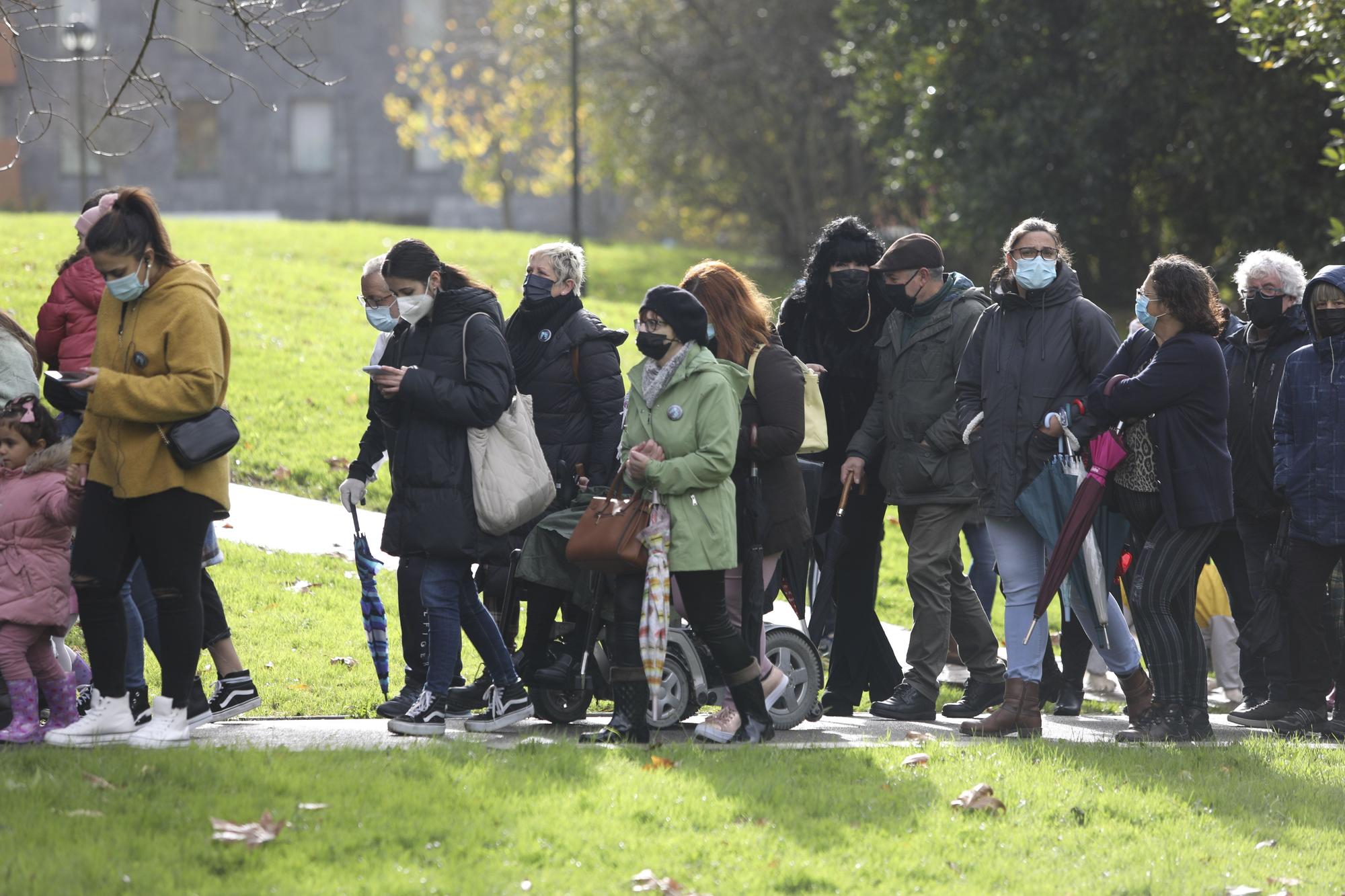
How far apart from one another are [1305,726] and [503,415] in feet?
13.8

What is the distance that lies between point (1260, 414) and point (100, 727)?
225 inches

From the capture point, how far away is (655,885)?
495 cm

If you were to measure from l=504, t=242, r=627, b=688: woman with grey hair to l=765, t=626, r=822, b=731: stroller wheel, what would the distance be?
107 centimetres

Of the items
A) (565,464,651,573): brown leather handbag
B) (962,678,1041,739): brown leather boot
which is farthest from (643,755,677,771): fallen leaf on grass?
(962,678,1041,739): brown leather boot

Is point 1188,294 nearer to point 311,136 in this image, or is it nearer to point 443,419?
point 443,419

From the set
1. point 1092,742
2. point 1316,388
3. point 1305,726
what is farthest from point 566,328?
point 1305,726

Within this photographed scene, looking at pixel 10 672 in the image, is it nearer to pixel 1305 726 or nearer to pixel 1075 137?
pixel 1305 726

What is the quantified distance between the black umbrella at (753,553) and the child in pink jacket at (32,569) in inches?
107

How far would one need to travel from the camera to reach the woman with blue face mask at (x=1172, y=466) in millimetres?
7137

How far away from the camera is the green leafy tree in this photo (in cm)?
1930

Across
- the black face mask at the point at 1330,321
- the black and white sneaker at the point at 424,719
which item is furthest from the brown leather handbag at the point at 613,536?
the black face mask at the point at 1330,321

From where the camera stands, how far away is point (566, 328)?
764cm

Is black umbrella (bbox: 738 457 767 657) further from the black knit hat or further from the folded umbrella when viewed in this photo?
the folded umbrella

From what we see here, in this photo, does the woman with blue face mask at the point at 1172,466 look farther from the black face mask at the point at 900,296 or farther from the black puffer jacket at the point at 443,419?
the black puffer jacket at the point at 443,419
